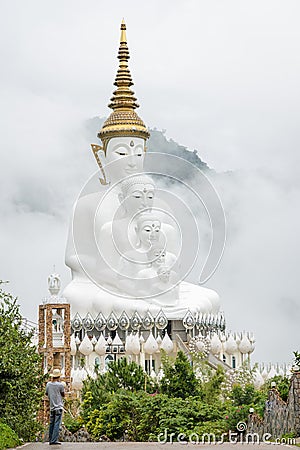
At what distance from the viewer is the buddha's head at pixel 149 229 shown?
3694 centimetres

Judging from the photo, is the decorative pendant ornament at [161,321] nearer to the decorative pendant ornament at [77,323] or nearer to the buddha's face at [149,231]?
the buddha's face at [149,231]

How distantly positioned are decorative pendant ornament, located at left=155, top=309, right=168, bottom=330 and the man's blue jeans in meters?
22.8

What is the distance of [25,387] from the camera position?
653 inches

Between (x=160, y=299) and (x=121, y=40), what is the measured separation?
11494mm

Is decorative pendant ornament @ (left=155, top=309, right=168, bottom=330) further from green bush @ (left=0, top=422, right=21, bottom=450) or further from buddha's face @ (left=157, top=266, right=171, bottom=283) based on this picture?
green bush @ (left=0, top=422, right=21, bottom=450)

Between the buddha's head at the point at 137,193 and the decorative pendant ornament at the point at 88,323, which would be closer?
the decorative pendant ornament at the point at 88,323

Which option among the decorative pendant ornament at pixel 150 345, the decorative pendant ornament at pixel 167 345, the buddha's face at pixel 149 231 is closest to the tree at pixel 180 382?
the decorative pendant ornament at pixel 150 345

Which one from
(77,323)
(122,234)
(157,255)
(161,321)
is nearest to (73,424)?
(161,321)

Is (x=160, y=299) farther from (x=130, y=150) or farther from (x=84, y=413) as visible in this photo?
(x=84, y=413)

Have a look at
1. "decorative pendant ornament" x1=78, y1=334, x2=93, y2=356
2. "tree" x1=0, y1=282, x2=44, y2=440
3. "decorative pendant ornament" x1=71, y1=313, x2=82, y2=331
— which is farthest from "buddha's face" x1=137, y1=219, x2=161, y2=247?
"tree" x1=0, y1=282, x2=44, y2=440

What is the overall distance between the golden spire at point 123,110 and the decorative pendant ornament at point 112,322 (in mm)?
7508

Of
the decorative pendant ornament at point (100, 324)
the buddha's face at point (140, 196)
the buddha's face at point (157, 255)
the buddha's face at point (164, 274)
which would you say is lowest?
the decorative pendant ornament at point (100, 324)

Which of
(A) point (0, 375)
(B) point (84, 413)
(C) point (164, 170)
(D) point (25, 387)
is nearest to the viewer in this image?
(A) point (0, 375)

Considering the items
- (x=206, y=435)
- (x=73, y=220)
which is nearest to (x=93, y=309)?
(x=73, y=220)
